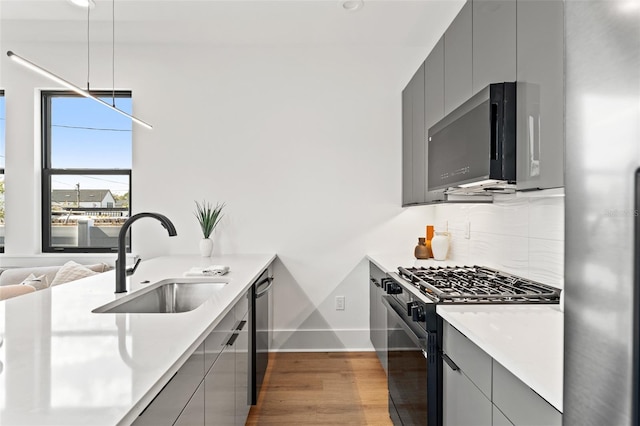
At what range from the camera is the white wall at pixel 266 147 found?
11.4 feet

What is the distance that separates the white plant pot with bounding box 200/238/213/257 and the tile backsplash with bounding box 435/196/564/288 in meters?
1.99

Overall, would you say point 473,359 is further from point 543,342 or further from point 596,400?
point 596,400

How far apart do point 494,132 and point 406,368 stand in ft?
3.75

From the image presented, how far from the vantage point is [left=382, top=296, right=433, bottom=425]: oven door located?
1.62 metres

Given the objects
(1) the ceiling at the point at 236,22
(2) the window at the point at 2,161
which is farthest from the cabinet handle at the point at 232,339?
(2) the window at the point at 2,161

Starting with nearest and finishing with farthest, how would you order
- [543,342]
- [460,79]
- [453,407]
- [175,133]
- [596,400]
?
[596,400], [543,342], [453,407], [460,79], [175,133]

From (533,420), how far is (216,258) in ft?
8.73

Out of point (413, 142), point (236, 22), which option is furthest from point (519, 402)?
point (236, 22)

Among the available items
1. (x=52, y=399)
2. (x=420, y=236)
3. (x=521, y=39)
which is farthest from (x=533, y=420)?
(x=420, y=236)

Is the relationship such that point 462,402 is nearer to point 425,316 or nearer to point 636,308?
point 425,316

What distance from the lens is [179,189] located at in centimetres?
347

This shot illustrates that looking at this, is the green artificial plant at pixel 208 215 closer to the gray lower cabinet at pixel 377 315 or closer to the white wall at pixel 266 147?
the white wall at pixel 266 147

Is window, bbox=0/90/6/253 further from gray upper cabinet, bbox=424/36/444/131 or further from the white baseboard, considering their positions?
gray upper cabinet, bbox=424/36/444/131

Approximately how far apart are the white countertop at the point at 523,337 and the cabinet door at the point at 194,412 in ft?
2.80
